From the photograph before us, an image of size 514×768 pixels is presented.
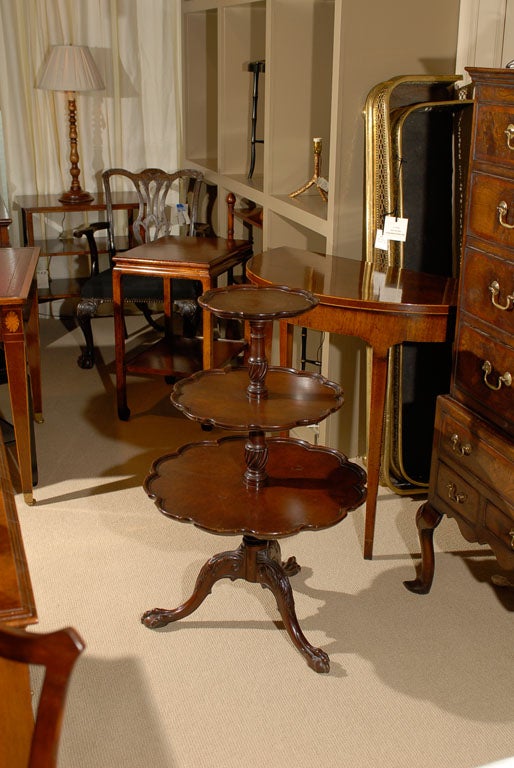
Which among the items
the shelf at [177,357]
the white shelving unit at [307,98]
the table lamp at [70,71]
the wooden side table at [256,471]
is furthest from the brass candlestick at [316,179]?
the table lamp at [70,71]

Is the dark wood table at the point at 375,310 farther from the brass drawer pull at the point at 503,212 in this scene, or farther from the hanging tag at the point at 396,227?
the brass drawer pull at the point at 503,212

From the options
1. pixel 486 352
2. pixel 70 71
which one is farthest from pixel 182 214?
pixel 486 352

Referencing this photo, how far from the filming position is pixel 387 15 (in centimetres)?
330

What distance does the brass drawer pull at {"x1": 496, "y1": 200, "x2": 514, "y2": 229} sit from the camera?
226cm

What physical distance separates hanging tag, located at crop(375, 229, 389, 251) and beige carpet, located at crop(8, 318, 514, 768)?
1.03 meters

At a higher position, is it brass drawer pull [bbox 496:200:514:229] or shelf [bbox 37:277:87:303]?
brass drawer pull [bbox 496:200:514:229]

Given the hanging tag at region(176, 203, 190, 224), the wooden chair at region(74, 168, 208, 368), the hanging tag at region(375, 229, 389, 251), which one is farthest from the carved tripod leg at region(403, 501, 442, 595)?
the hanging tag at region(176, 203, 190, 224)

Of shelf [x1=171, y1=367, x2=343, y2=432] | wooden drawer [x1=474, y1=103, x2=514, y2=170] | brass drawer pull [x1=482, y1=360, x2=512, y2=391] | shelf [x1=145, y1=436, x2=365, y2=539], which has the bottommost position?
shelf [x1=145, y1=436, x2=365, y2=539]

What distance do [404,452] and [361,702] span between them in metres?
1.30

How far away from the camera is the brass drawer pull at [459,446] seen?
252cm

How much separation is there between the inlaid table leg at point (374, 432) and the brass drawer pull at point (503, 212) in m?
0.71

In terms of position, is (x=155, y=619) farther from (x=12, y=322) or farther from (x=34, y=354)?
(x=34, y=354)

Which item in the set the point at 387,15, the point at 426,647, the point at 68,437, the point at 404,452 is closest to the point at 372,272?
the point at 404,452

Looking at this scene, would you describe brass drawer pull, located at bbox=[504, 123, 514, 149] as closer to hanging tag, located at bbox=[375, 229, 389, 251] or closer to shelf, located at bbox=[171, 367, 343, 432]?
shelf, located at bbox=[171, 367, 343, 432]
